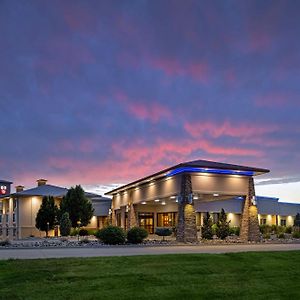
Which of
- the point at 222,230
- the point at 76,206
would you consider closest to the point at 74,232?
the point at 76,206

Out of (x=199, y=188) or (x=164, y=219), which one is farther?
(x=164, y=219)

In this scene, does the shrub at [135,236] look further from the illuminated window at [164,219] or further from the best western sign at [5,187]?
the best western sign at [5,187]

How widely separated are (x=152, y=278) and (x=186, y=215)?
16433 mm

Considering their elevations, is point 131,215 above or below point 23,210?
below

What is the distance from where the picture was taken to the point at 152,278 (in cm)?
1071

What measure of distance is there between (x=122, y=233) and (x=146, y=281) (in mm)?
13432

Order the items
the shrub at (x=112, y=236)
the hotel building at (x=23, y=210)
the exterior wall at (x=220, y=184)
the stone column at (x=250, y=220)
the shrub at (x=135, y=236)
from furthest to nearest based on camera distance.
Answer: the hotel building at (x=23, y=210)
the stone column at (x=250, y=220)
the exterior wall at (x=220, y=184)
the shrub at (x=135, y=236)
the shrub at (x=112, y=236)

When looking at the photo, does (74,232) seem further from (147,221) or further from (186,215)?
(186,215)

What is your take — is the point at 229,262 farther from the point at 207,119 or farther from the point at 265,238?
the point at 265,238

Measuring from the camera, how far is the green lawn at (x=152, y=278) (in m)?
9.25

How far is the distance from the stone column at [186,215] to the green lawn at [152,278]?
12185mm

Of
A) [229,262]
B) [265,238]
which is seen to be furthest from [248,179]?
[229,262]

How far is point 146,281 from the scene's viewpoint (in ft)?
34.0

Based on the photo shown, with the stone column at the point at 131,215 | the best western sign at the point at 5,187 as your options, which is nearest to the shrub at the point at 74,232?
the stone column at the point at 131,215
